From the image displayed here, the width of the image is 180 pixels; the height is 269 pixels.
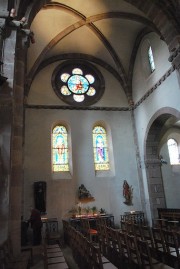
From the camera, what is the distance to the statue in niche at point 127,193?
13.0 metres

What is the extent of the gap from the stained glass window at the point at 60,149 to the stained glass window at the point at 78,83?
182cm

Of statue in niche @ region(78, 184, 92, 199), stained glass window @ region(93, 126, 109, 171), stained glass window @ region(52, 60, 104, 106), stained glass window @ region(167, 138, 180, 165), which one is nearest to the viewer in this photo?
statue in niche @ region(78, 184, 92, 199)

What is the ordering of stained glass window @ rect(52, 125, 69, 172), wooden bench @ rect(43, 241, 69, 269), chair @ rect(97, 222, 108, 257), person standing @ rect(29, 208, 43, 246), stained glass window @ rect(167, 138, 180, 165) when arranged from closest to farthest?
wooden bench @ rect(43, 241, 69, 269)
chair @ rect(97, 222, 108, 257)
person standing @ rect(29, 208, 43, 246)
stained glass window @ rect(52, 125, 69, 172)
stained glass window @ rect(167, 138, 180, 165)

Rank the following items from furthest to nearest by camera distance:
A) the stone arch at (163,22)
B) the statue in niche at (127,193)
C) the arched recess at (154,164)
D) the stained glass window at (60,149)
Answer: the stained glass window at (60,149)
the statue in niche at (127,193)
the arched recess at (154,164)
the stone arch at (163,22)

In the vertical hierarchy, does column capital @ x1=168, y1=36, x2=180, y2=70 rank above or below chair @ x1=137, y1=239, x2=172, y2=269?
above

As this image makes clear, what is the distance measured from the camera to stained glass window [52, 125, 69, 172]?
13.2m

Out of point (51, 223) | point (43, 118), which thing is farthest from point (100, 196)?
point (43, 118)

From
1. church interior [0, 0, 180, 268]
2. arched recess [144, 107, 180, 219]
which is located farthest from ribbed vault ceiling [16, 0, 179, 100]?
arched recess [144, 107, 180, 219]

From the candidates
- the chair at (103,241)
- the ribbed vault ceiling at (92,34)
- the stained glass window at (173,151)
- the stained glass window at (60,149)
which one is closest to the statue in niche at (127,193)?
the stained glass window at (60,149)

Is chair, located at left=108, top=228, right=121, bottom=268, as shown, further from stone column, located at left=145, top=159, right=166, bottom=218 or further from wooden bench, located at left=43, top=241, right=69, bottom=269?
stone column, located at left=145, top=159, right=166, bottom=218

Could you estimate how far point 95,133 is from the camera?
47.3 ft

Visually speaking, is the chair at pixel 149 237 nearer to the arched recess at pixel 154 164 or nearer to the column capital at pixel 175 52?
the column capital at pixel 175 52

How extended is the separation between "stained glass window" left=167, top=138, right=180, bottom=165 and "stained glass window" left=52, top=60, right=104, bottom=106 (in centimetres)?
564

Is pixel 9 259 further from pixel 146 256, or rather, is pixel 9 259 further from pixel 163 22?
pixel 163 22
